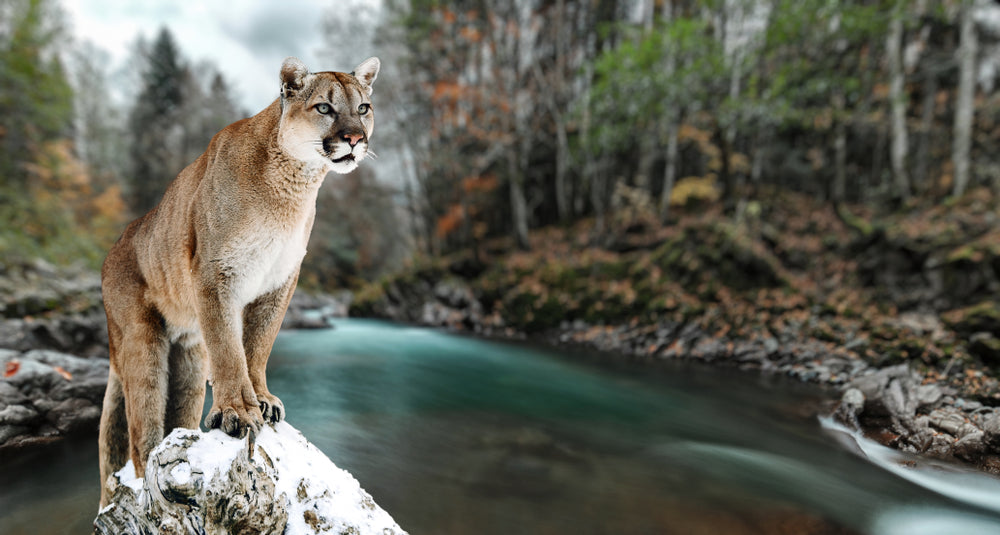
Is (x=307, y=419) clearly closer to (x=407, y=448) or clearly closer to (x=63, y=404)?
(x=407, y=448)

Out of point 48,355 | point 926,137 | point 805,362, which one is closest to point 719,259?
point 805,362

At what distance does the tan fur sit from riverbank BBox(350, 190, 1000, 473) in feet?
24.4

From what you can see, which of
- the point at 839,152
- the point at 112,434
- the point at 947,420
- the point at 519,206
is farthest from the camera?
the point at 839,152

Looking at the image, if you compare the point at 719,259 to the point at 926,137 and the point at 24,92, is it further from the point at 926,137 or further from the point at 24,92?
the point at 24,92

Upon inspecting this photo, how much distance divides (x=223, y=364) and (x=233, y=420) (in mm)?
273

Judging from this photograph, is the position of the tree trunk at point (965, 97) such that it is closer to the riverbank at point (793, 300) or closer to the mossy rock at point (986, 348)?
the riverbank at point (793, 300)

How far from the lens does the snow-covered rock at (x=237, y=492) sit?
209 centimetres

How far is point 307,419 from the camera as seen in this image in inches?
229

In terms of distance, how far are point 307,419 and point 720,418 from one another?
20.4ft

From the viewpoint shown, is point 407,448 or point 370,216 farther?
point 370,216

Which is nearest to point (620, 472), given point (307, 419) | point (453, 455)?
point (453, 455)

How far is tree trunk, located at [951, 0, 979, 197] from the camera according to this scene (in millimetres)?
11391

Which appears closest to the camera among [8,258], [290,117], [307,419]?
[290,117]

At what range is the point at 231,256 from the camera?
2.14m
